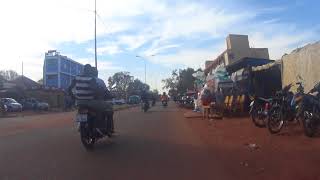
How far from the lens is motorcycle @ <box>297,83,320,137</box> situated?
421 inches

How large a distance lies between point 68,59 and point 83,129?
76991 mm

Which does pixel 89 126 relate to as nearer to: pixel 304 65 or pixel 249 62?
pixel 304 65

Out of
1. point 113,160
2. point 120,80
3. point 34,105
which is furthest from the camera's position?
point 120,80

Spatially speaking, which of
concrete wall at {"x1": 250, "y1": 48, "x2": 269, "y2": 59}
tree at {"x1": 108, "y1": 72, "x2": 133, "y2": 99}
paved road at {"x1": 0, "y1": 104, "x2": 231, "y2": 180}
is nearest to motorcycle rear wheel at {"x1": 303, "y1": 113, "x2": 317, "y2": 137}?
paved road at {"x1": 0, "y1": 104, "x2": 231, "y2": 180}

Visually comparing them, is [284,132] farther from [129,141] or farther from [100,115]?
[100,115]

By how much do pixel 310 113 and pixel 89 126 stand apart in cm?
476

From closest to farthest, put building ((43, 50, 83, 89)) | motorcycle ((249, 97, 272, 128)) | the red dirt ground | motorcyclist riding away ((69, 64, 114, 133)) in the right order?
the red dirt ground < motorcyclist riding away ((69, 64, 114, 133)) < motorcycle ((249, 97, 272, 128)) < building ((43, 50, 83, 89))

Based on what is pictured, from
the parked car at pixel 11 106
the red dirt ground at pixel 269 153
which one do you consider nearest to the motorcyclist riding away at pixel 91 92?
the red dirt ground at pixel 269 153

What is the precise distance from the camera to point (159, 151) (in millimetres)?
9914

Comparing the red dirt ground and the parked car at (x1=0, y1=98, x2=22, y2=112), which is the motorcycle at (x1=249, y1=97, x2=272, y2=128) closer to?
the red dirt ground

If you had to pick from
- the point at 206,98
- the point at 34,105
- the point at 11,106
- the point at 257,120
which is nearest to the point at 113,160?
the point at 257,120

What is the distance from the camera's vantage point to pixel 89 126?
1027cm

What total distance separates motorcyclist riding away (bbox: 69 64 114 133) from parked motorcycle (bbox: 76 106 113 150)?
0.07 m

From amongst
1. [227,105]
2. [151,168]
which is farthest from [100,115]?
[227,105]
